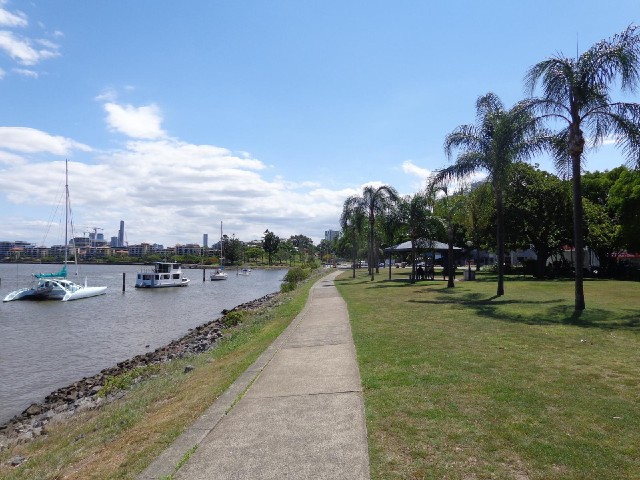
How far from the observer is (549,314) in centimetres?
1405

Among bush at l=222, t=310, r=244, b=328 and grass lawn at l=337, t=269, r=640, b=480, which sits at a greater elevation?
grass lawn at l=337, t=269, r=640, b=480

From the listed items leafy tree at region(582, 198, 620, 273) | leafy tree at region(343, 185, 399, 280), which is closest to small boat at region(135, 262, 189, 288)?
leafy tree at region(343, 185, 399, 280)

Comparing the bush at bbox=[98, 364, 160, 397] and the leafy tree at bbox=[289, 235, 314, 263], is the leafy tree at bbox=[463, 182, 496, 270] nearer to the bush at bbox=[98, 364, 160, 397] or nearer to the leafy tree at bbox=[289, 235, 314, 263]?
the bush at bbox=[98, 364, 160, 397]

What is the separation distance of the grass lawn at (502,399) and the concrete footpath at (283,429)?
0.25 metres

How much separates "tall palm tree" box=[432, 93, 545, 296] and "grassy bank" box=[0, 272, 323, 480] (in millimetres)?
10910

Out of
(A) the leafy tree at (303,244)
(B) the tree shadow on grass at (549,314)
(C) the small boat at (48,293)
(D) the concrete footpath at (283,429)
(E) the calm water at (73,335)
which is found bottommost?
(E) the calm water at (73,335)

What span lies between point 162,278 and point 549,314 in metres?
54.2

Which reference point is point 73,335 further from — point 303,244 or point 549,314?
point 303,244

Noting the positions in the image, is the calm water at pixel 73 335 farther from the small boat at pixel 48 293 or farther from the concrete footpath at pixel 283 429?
the concrete footpath at pixel 283 429

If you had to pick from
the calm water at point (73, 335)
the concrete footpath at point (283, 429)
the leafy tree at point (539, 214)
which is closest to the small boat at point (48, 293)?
the calm water at point (73, 335)

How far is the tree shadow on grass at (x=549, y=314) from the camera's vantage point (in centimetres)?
1225

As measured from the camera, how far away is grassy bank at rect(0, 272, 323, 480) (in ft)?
18.2

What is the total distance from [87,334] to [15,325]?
289 inches

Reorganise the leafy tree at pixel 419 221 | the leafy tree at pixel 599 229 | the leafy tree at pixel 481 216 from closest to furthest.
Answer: the leafy tree at pixel 481 216 → the leafy tree at pixel 419 221 → the leafy tree at pixel 599 229
